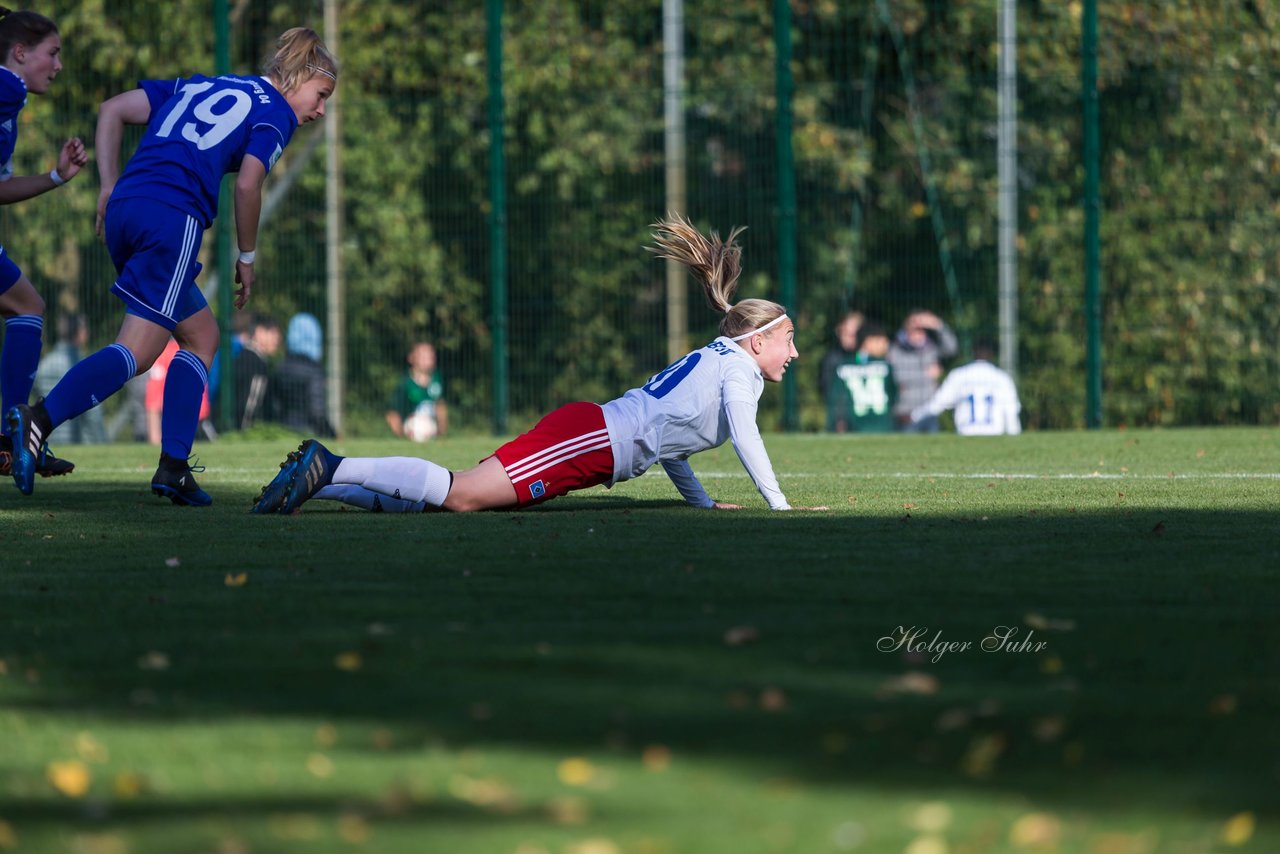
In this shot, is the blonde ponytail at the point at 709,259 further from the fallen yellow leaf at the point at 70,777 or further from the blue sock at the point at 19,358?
the fallen yellow leaf at the point at 70,777

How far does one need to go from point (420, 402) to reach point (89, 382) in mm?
10118

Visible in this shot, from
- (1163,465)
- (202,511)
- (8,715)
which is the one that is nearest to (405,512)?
(202,511)

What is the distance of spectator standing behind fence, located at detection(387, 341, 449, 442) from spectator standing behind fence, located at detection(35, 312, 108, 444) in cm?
279

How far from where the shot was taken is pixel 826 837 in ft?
7.84

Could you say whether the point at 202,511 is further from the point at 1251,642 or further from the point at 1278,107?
the point at 1278,107

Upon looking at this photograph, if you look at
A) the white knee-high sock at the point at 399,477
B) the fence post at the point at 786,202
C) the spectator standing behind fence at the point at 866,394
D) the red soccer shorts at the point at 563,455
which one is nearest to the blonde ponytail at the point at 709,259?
the red soccer shorts at the point at 563,455

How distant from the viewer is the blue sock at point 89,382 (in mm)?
7262

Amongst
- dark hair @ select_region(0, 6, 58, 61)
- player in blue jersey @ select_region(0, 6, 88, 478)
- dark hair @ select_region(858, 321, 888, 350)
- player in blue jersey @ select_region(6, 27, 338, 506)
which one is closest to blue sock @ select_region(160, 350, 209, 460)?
player in blue jersey @ select_region(6, 27, 338, 506)

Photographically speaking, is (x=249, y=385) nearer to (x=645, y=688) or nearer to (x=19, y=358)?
(x=19, y=358)

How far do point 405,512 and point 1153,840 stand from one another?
16.3 feet

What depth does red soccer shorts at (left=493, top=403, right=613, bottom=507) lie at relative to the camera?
268 inches

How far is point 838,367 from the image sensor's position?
17016 mm

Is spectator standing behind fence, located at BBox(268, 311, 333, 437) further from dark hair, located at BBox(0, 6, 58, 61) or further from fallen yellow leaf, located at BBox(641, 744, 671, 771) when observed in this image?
fallen yellow leaf, located at BBox(641, 744, 671, 771)

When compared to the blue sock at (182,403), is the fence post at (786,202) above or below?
above
